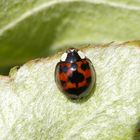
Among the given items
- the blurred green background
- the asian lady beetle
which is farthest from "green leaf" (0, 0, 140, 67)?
the asian lady beetle

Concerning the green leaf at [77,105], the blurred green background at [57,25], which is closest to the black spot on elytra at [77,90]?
the green leaf at [77,105]

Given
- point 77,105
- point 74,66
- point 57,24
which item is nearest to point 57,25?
point 57,24

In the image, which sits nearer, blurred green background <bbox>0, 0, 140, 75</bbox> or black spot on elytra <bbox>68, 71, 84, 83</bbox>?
black spot on elytra <bbox>68, 71, 84, 83</bbox>

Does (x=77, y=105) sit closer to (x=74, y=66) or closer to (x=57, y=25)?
(x=74, y=66)

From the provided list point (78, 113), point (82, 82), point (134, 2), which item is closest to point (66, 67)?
point (82, 82)

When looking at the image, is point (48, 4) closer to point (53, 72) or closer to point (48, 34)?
point (48, 34)

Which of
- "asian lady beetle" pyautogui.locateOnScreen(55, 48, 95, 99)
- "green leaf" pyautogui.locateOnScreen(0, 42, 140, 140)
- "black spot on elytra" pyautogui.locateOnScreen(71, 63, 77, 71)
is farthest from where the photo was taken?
"black spot on elytra" pyautogui.locateOnScreen(71, 63, 77, 71)

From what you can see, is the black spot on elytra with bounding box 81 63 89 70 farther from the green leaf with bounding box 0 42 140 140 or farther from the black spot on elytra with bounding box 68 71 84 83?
the green leaf with bounding box 0 42 140 140
